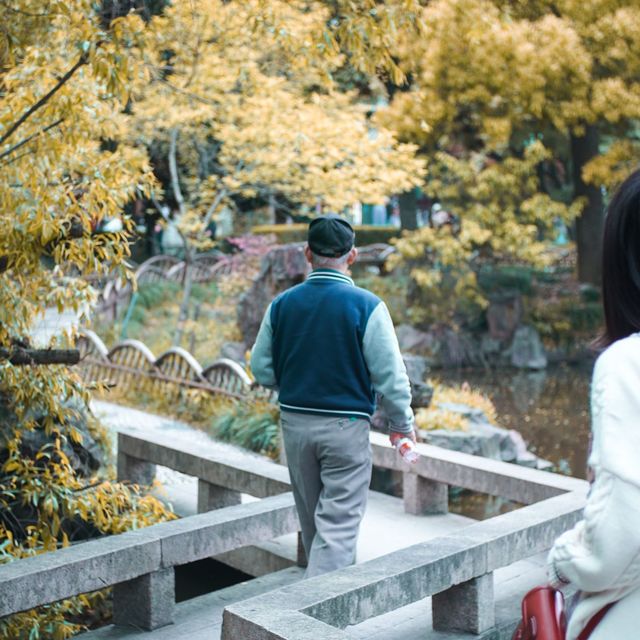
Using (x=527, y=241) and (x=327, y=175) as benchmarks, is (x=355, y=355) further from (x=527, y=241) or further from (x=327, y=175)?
(x=527, y=241)

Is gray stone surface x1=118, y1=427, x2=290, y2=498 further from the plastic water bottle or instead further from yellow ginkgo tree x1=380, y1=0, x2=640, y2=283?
yellow ginkgo tree x1=380, y1=0, x2=640, y2=283

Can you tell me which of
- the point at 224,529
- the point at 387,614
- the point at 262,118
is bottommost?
the point at 387,614

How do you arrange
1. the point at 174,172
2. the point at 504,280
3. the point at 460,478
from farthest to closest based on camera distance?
the point at 504,280 < the point at 174,172 < the point at 460,478

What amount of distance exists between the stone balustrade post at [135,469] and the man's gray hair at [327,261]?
3381 mm

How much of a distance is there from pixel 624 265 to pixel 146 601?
11.1ft

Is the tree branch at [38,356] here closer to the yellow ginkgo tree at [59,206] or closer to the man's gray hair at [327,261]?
the yellow ginkgo tree at [59,206]

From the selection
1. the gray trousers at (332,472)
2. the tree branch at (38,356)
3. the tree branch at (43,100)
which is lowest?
the gray trousers at (332,472)

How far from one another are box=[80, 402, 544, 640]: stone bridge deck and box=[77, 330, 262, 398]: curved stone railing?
9.97 feet

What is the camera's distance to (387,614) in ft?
15.8

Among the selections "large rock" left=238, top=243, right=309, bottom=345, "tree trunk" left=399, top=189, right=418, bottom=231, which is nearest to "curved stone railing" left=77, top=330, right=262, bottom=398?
"large rock" left=238, top=243, right=309, bottom=345

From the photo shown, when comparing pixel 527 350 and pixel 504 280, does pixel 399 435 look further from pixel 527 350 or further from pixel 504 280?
pixel 504 280

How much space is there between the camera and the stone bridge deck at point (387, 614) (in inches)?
178

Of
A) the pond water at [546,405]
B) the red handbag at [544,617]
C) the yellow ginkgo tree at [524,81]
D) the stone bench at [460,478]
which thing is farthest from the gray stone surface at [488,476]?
the yellow ginkgo tree at [524,81]

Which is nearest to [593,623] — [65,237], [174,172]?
[65,237]
